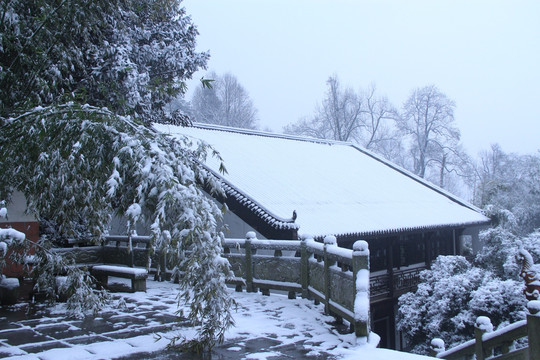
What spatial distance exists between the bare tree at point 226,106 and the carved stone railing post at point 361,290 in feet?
120

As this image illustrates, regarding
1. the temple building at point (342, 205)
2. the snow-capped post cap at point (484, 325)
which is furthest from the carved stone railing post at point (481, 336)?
the temple building at point (342, 205)

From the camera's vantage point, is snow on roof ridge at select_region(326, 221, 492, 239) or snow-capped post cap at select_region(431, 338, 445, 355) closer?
snow-capped post cap at select_region(431, 338, 445, 355)

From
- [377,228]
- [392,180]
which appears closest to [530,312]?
[377,228]

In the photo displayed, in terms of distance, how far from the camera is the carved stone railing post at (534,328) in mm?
7578

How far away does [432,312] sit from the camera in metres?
13.2

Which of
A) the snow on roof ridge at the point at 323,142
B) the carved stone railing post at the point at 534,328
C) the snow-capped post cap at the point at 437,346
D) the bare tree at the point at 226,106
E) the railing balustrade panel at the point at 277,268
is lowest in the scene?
the snow-capped post cap at the point at 437,346

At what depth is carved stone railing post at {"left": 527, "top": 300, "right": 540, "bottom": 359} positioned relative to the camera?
7578 millimetres

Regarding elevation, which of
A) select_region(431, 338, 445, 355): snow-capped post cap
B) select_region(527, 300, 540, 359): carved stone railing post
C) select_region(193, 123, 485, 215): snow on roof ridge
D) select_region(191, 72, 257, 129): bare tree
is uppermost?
select_region(191, 72, 257, 129): bare tree

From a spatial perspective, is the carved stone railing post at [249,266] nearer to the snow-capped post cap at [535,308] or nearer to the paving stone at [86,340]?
the paving stone at [86,340]

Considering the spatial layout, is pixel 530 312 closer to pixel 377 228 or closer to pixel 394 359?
pixel 394 359

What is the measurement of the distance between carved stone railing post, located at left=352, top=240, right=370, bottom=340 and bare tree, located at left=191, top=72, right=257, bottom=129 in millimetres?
36646

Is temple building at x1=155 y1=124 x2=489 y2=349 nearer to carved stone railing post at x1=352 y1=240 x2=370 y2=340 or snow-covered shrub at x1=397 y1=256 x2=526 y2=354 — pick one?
snow-covered shrub at x1=397 y1=256 x2=526 y2=354

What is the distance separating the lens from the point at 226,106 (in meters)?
44.2

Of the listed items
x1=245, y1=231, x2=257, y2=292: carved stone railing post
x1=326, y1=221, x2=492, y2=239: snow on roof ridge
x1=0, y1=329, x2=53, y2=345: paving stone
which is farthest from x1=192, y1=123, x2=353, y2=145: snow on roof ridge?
x1=0, y1=329, x2=53, y2=345: paving stone
